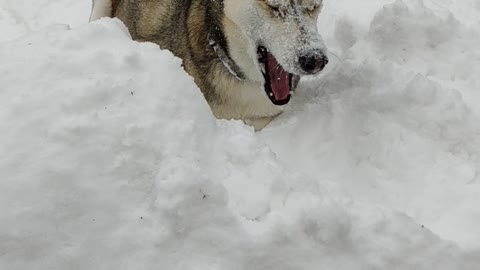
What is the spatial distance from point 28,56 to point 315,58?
4.65ft

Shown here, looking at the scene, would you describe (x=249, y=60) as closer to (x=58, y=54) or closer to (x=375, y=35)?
(x=375, y=35)

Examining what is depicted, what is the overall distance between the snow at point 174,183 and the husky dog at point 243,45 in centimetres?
55

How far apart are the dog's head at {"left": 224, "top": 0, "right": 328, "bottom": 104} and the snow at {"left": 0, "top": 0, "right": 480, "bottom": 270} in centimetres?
48

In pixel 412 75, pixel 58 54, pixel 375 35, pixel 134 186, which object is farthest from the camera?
pixel 375 35

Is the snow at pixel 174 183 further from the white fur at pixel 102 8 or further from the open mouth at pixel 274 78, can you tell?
the white fur at pixel 102 8

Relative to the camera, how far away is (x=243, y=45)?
347cm

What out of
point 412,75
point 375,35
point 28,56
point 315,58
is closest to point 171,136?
point 28,56

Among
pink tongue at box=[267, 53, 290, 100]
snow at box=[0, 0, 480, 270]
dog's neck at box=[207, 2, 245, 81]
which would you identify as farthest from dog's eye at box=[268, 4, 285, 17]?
snow at box=[0, 0, 480, 270]

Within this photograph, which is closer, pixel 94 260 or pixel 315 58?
pixel 94 260

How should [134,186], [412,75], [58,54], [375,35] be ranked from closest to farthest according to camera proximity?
[134,186] < [58,54] < [412,75] < [375,35]

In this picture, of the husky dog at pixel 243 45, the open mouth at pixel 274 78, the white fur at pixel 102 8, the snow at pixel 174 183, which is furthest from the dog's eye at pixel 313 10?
the white fur at pixel 102 8

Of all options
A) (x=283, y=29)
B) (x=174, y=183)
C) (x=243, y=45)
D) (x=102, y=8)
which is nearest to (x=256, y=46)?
(x=243, y=45)

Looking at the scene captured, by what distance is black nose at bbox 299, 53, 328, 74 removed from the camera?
3054 millimetres

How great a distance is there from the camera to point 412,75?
337 centimetres
